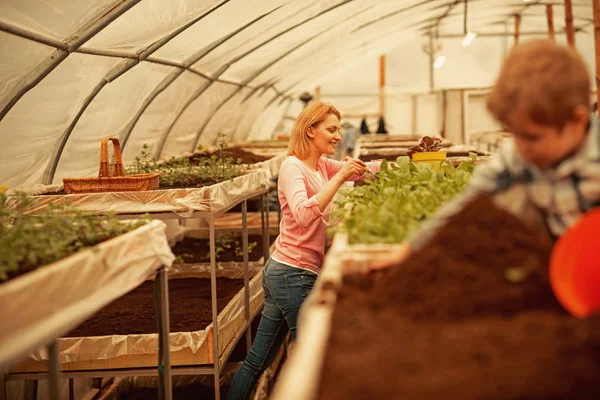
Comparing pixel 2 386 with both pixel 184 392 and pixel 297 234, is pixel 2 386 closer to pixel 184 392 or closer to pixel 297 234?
pixel 184 392

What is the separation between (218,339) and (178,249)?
8.50 feet

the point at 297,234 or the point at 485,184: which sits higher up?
the point at 485,184

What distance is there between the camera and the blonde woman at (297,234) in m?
3.28

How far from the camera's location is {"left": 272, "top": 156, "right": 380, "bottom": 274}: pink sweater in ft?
10.8

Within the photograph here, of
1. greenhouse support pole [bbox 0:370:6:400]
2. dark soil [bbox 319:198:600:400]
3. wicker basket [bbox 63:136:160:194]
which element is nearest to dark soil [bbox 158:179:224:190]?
wicker basket [bbox 63:136:160:194]

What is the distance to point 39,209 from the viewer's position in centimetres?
360

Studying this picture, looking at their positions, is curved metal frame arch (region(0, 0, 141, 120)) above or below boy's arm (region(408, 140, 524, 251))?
above

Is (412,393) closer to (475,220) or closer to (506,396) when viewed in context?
(506,396)

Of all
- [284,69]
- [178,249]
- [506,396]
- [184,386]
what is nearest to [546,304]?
[506,396]

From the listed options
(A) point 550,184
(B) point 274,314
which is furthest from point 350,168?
(A) point 550,184

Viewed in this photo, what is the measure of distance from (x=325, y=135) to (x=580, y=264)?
7.08 feet

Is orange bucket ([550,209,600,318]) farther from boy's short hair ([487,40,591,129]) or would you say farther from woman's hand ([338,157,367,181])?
woman's hand ([338,157,367,181])

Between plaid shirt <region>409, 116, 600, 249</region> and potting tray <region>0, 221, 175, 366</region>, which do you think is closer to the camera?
plaid shirt <region>409, 116, 600, 249</region>

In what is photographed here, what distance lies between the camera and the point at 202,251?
628 centimetres
